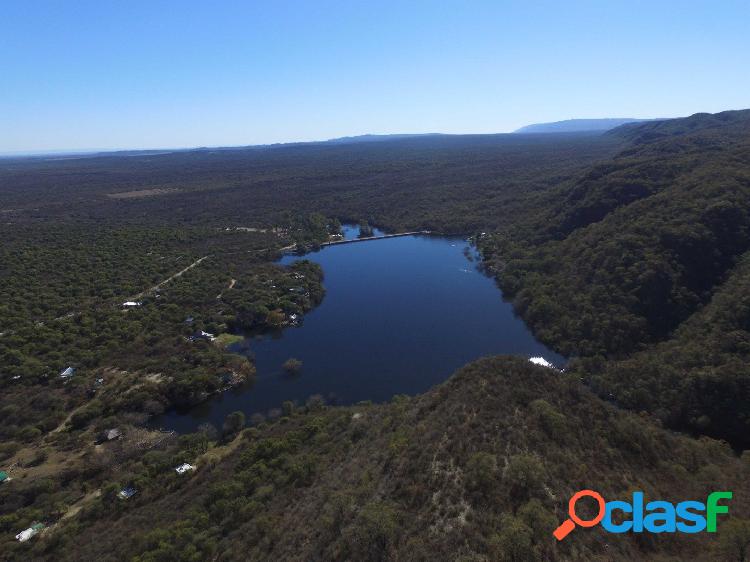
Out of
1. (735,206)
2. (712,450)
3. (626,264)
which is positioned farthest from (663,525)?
(735,206)

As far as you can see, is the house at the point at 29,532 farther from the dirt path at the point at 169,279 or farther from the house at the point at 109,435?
the dirt path at the point at 169,279

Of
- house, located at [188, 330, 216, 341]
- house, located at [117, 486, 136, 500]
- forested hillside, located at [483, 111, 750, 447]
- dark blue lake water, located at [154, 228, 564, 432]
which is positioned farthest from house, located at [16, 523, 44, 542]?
forested hillside, located at [483, 111, 750, 447]

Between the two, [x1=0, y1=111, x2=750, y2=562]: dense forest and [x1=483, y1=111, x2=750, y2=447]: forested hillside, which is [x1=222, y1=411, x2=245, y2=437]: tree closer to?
[x1=0, y1=111, x2=750, y2=562]: dense forest

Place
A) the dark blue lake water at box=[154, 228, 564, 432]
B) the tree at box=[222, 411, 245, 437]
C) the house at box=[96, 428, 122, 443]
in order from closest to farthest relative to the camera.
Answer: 1. the house at box=[96, 428, 122, 443]
2. the tree at box=[222, 411, 245, 437]
3. the dark blue lake water at box=[154, 228, 564, 432]

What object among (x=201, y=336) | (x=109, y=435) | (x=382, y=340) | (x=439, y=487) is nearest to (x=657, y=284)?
(x=382, y=340)

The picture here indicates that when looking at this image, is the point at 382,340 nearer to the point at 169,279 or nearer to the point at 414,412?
the point at 414,412

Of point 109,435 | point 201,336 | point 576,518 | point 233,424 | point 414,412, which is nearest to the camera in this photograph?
point 576,518
